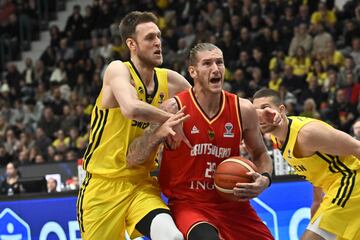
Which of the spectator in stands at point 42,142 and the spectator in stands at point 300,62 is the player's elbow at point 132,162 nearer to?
the spectator in stands at point 300,62

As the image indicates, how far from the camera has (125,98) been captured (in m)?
6.47

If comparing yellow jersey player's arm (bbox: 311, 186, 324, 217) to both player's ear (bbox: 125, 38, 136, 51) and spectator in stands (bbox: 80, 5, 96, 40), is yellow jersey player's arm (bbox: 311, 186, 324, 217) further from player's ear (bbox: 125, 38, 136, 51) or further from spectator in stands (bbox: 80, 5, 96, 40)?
spectator in stands (bbox: 80, 5, 96, 40)

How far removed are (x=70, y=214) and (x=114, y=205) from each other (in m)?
3.14

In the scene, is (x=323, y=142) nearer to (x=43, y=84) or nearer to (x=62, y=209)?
(x=62, y=209)

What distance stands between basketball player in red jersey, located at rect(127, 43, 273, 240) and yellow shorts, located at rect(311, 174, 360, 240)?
523mm

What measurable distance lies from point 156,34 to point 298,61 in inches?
393

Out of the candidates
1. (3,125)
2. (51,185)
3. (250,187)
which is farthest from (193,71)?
(3,125)

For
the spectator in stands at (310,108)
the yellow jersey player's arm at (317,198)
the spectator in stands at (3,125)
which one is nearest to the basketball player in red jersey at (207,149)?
the yellow jersey player's arm at (317,198)

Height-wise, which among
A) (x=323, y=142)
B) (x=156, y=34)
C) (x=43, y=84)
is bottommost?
(x=43, y=84)

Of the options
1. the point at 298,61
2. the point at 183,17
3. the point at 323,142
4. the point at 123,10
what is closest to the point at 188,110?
the point at 323,142

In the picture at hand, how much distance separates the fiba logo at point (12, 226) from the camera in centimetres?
1005

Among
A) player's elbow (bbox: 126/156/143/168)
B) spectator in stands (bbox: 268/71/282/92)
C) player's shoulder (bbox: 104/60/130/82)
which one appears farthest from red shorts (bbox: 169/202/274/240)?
spectator in stands (bbox: 268/71/282/92)

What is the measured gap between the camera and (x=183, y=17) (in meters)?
20.2

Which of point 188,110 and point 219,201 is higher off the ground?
point 188,110
